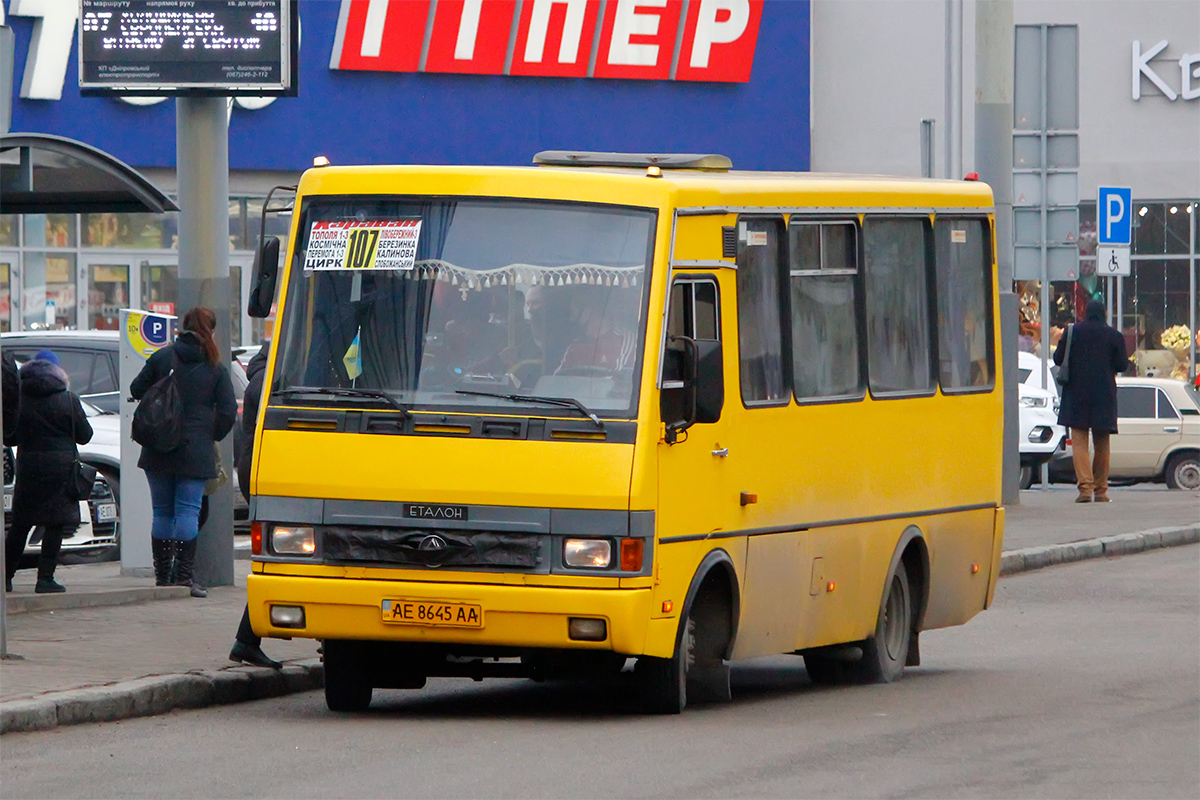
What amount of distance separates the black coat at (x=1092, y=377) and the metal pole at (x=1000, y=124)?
72.7 inches

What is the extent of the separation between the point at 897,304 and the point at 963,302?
0.91 m

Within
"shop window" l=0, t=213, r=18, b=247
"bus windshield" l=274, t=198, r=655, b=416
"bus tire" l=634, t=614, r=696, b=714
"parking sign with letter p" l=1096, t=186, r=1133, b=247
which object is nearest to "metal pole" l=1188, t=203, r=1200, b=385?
"parking sign with letter p" l=1096, t=186, r=1133, b=247

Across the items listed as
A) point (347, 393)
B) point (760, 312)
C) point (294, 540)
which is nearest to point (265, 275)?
point (347, 393)

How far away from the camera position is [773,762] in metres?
8.45

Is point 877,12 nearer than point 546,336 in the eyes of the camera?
No

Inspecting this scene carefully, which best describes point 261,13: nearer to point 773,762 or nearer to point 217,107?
point 217,107

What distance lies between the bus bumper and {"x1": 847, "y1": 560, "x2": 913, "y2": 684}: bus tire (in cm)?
282

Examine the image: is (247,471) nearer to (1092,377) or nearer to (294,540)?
(294,540)

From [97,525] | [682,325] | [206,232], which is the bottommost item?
[97,525]

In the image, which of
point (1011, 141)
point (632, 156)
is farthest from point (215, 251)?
point (1011, 141)

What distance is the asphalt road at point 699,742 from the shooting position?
7.90 metres

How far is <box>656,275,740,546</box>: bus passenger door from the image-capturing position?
945cm

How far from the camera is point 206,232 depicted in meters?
15.0

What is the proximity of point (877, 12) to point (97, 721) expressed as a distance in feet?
99.3
